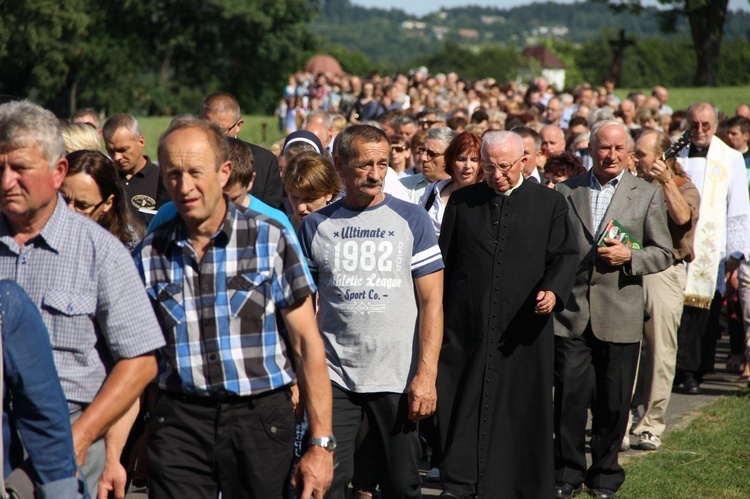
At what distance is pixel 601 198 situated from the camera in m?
6.95

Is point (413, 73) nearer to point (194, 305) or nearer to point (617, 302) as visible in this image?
point (617, 302)

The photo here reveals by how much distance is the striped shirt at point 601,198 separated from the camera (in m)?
6.92

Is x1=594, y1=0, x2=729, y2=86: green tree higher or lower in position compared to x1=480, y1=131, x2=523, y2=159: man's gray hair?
higher

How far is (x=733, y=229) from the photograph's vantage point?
30.2ft

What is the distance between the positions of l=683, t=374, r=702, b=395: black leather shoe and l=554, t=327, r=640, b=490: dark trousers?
300 centimetres

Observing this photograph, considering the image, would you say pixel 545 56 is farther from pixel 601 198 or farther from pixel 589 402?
pixel 589 402

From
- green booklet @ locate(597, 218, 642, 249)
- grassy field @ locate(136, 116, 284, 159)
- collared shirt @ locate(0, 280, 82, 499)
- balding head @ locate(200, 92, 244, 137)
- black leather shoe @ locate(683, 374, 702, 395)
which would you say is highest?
grassy field @ locate(136, 116, 284, 159)

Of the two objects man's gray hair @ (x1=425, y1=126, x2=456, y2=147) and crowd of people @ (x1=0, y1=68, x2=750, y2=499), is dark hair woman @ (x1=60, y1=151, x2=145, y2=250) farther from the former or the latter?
man's gray hair @ (x1=425, y1=126, x2=456, y2=147)

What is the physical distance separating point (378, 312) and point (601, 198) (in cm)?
249

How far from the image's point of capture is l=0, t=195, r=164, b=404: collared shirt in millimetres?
3285

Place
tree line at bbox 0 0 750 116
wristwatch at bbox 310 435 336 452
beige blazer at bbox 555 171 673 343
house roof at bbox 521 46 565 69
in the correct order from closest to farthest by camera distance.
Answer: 1. wristwatch at bbox 310 435 336 452
2. beige blazer at bbox 555 171 673 343
3. tree line at bbox 0 0 750 116
4. house roof at bbox 521 46 565 69

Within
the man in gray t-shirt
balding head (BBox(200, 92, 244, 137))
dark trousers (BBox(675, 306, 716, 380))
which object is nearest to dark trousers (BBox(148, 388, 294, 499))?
the man in gray t-shirt

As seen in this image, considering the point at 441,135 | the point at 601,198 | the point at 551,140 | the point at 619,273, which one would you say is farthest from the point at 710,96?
the point at 619,273

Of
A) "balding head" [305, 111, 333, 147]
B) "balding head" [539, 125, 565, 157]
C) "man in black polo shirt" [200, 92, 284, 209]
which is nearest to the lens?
"man in black polo shirt" [200, 92, 284, 209]
